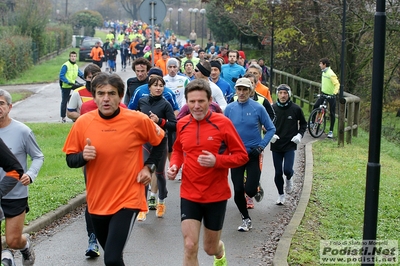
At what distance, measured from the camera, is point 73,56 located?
19641 mm

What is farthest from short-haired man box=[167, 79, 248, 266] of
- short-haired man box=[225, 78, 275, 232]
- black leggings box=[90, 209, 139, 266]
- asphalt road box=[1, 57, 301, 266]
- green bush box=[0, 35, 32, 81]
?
green bush box=[0, 35, 32, 81]

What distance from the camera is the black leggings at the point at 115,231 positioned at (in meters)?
5.29

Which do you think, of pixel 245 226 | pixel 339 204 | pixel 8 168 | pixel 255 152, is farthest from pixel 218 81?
pixel 8 168

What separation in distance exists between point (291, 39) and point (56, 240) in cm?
2000

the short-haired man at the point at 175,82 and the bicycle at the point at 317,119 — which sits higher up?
the short-haired man at the point at 175,82

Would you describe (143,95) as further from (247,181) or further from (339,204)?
(339,204)

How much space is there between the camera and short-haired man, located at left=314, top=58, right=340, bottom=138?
17.4 metres

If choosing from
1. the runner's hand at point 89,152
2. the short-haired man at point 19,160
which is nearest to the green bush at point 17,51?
the short-haired man at point 19,160

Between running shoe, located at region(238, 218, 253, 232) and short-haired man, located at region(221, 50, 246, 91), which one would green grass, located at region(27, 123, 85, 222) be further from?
short-haired man, located at region(221, 50, 246, 91)

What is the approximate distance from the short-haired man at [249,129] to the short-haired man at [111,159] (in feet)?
9.97

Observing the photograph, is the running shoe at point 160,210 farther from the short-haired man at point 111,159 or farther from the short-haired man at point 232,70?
the short-haired man at point 232,70

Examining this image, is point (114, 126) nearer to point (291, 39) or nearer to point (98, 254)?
point (98, 254)

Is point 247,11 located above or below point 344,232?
above

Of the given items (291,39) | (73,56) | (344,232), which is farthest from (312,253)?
(291,39)
